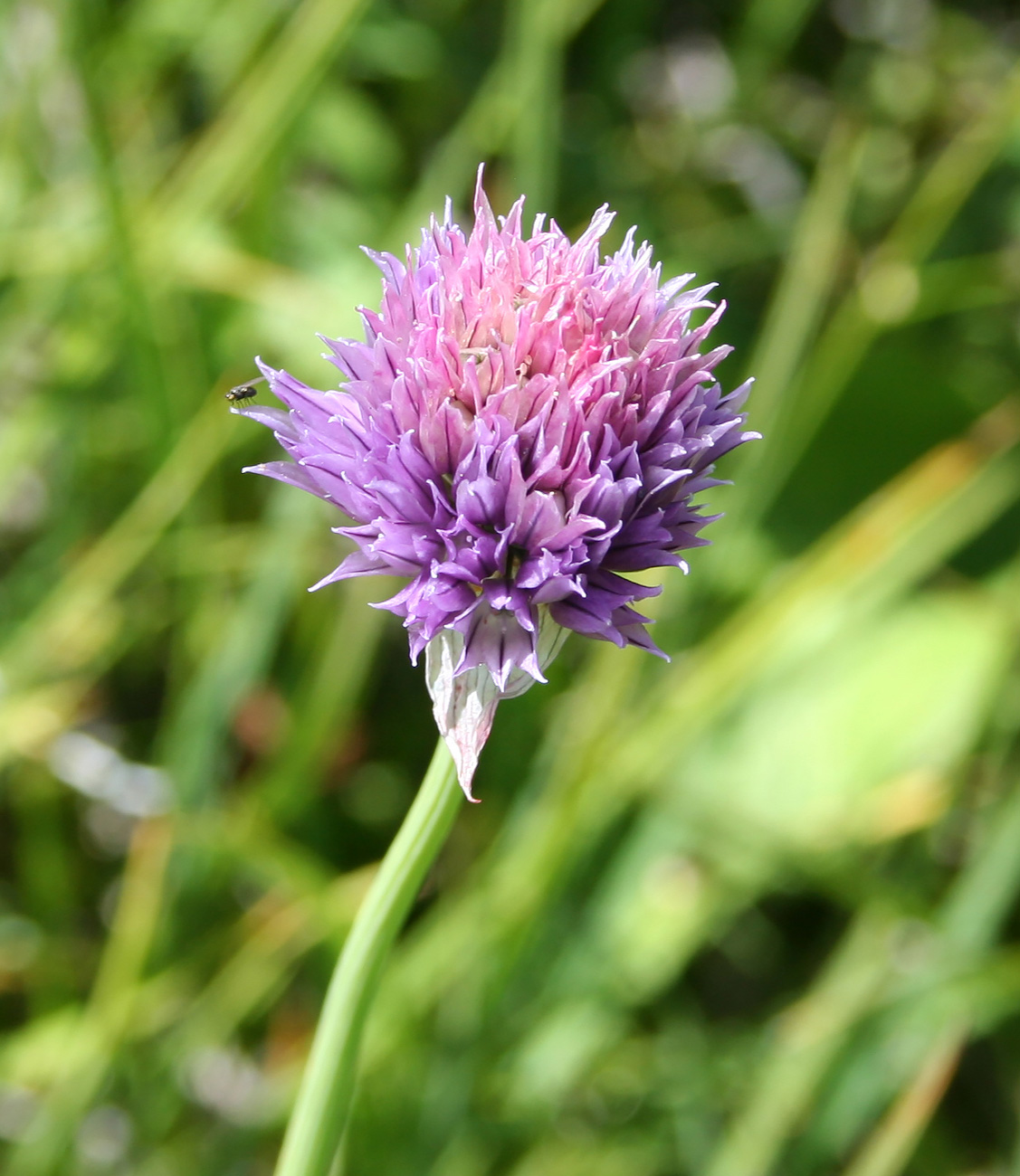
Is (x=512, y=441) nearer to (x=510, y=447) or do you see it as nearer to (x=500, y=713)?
(x=510, y=447)

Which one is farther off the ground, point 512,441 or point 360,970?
point 512,441

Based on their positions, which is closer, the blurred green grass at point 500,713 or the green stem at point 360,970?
the green stem at point 360,970

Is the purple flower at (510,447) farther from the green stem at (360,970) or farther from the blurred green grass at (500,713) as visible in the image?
the blurred green grass at (500,713)

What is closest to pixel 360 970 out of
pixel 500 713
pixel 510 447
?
pixel 510 447

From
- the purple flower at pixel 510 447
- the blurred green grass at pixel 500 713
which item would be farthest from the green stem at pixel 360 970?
the blurred green grass at pixel 500 713

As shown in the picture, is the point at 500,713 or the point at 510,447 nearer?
the point at 510,447

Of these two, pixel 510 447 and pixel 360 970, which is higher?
pixel 510 447
